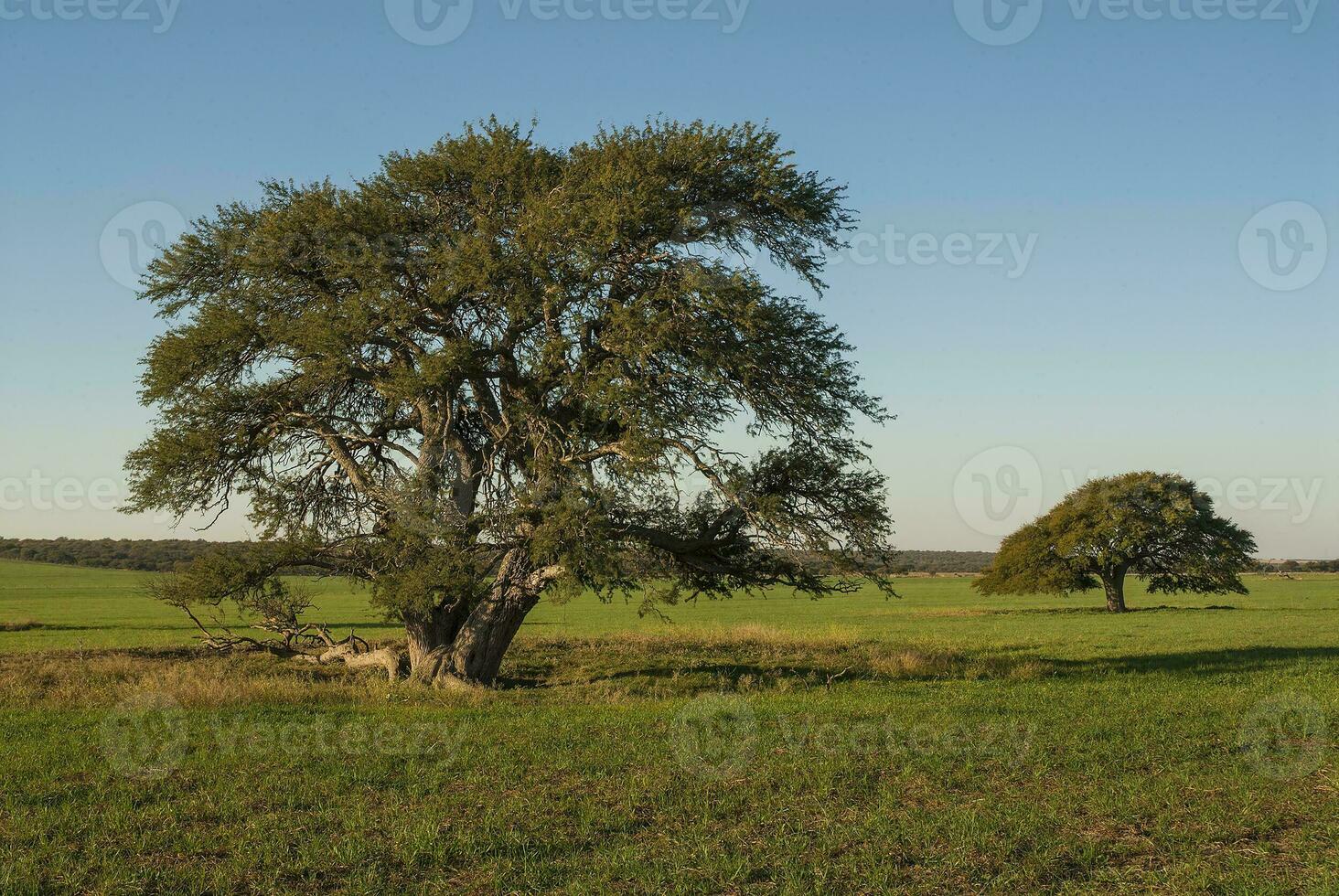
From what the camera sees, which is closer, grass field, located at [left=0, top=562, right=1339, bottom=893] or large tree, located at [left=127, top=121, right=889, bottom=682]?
grass field, located at [left=0, top=562, right=1339, bottom=893]

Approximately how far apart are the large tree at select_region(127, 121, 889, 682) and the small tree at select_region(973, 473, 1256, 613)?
160ft

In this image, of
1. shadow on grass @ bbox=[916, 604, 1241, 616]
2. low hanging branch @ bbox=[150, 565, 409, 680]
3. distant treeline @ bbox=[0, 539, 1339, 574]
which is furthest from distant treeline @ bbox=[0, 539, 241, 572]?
low hanging branch @ bbox=[150, 565, 409, 680]

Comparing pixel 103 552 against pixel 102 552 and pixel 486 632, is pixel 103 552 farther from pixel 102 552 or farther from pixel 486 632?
pixel 486 632

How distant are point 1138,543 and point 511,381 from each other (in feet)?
178

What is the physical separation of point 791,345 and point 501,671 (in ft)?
36.0

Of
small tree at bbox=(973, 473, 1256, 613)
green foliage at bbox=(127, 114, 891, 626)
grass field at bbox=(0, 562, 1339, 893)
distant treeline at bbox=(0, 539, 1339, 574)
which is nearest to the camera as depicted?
grass field at bbox=(0, 562, 1339, 893)

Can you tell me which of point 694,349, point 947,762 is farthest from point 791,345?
point 947,762

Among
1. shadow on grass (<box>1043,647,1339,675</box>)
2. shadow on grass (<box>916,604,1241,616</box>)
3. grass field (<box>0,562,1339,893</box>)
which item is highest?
grass field (<box>0,562,1339,893</box>)

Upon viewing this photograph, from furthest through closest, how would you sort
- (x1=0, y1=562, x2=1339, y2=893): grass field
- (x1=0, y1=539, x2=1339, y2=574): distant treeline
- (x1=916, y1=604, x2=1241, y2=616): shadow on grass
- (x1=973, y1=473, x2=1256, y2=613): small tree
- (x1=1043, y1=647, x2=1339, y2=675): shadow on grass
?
(x1=0, y1=539, x2=1339, y2=574): distant treeline, (x1=973, y1=473, x2=1256, y2=613): small tree, (x1=916, y1=604, x2=1241, y2=616): shadow on grass, (x1=1043, y1=647, x2=1339, y2=675): shadow on grass, (x1=0, y1=562, x2=1339, y2=893): grass field

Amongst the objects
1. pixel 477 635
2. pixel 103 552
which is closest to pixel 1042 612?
pixel 477 635

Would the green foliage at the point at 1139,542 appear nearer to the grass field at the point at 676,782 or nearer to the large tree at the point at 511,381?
the grass field at the point at 676,782

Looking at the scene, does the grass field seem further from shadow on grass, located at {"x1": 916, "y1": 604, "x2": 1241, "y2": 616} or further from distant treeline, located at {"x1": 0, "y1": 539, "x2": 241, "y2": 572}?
distant treeline, located at {"x1": 0, "y1": 539, "x2": 241, "y2": 572}

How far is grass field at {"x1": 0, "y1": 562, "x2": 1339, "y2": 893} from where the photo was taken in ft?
27.1

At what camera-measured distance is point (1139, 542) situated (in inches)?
2522
